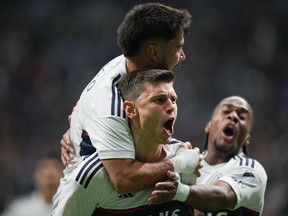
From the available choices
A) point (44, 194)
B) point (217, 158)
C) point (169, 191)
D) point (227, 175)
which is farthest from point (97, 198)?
point (44, 194)

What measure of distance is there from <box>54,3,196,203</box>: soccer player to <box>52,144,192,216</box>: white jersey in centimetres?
8

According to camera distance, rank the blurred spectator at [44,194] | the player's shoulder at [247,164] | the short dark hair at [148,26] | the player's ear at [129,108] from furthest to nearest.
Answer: the blurred spectator at [44,194]
the player's shoulder at [247,164]
the short dark hair at [148,26]
the player's ear at [129,108]

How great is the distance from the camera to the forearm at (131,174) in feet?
12.4

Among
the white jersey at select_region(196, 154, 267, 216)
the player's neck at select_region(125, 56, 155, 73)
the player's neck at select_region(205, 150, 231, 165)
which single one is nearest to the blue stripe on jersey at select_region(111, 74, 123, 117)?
the player's neck at select_region(125, 56, 155, 73)

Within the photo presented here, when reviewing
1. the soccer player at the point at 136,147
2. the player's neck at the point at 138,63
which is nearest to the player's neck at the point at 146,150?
the soccer player at the point at 136,147

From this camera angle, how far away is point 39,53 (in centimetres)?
1240

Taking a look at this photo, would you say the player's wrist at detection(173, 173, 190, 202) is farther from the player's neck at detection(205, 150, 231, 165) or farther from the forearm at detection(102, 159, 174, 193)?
the player's neck at detection(205, 150, 231, 165)

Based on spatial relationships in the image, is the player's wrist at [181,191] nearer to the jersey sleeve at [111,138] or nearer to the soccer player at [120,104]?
the soccer player at [120,104]

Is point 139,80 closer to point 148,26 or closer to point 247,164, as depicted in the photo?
point 148,26

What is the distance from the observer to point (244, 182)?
464 centimetres

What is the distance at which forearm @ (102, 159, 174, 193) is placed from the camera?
148 inches

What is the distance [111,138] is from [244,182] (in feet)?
3.97

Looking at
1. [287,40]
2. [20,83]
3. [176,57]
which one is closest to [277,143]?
[287,40]

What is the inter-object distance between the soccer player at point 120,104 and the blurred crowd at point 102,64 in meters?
5.21
